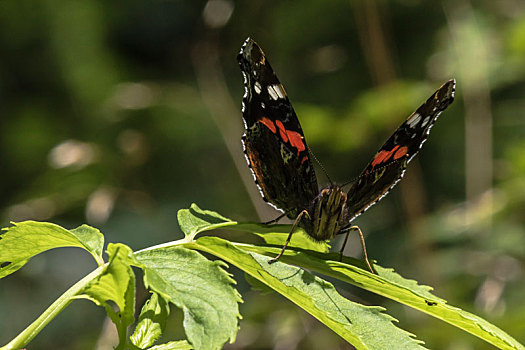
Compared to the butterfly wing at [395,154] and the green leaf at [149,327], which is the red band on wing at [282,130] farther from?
the green leaf at [149,327]

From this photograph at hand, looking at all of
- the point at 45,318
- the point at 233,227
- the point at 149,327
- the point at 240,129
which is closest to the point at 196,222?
the point at 233,227

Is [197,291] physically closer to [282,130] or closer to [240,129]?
[282,130]

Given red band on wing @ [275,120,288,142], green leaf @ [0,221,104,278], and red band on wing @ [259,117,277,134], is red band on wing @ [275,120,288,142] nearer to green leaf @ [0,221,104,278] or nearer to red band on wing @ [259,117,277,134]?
red band on wing @ [259,117,277,134]

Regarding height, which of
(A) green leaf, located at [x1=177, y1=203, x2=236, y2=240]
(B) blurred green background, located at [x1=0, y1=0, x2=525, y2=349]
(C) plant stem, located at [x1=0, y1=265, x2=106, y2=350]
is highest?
(B) blurred green background, located at [x1=0, y1=0, x2=525, y2=349]

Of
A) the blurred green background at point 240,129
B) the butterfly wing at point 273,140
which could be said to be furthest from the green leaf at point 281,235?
the blurred green background at point 240,129

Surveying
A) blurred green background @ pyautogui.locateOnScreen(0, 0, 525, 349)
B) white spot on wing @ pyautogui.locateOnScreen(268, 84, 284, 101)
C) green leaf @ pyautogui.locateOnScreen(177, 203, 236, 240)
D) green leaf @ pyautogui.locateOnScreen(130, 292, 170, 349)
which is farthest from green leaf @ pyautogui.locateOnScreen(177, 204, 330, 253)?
blurred green background @ pyautogui.locateOnScreen(0, 0, 525, 349)

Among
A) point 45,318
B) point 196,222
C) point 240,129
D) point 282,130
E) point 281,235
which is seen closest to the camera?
point 45,318
